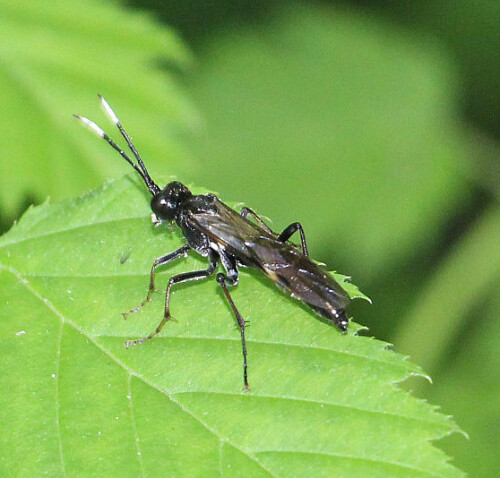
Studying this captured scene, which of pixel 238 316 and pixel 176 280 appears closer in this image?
pixel 238 316

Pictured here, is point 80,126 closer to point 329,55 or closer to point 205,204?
point 205,204

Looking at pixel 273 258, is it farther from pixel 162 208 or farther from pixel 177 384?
pixel 177 384

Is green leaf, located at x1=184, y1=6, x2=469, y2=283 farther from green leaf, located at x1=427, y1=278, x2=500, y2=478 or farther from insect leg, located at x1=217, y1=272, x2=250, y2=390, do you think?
insect leg, located at x1=217, y1=272, x2=250, y2=390

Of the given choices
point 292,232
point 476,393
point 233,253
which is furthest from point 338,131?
point 233,253

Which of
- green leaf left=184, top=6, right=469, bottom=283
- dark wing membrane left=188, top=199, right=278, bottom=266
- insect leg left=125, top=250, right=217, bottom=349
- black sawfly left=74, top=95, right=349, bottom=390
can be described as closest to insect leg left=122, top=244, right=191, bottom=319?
black sawfly left=74, top=95, right=349, bottom=390

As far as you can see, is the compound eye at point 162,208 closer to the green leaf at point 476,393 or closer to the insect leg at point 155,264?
the insect leg at point 155,264

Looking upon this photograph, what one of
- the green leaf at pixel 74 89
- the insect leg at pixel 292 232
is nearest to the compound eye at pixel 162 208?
the insect leg at pixel 292 232
